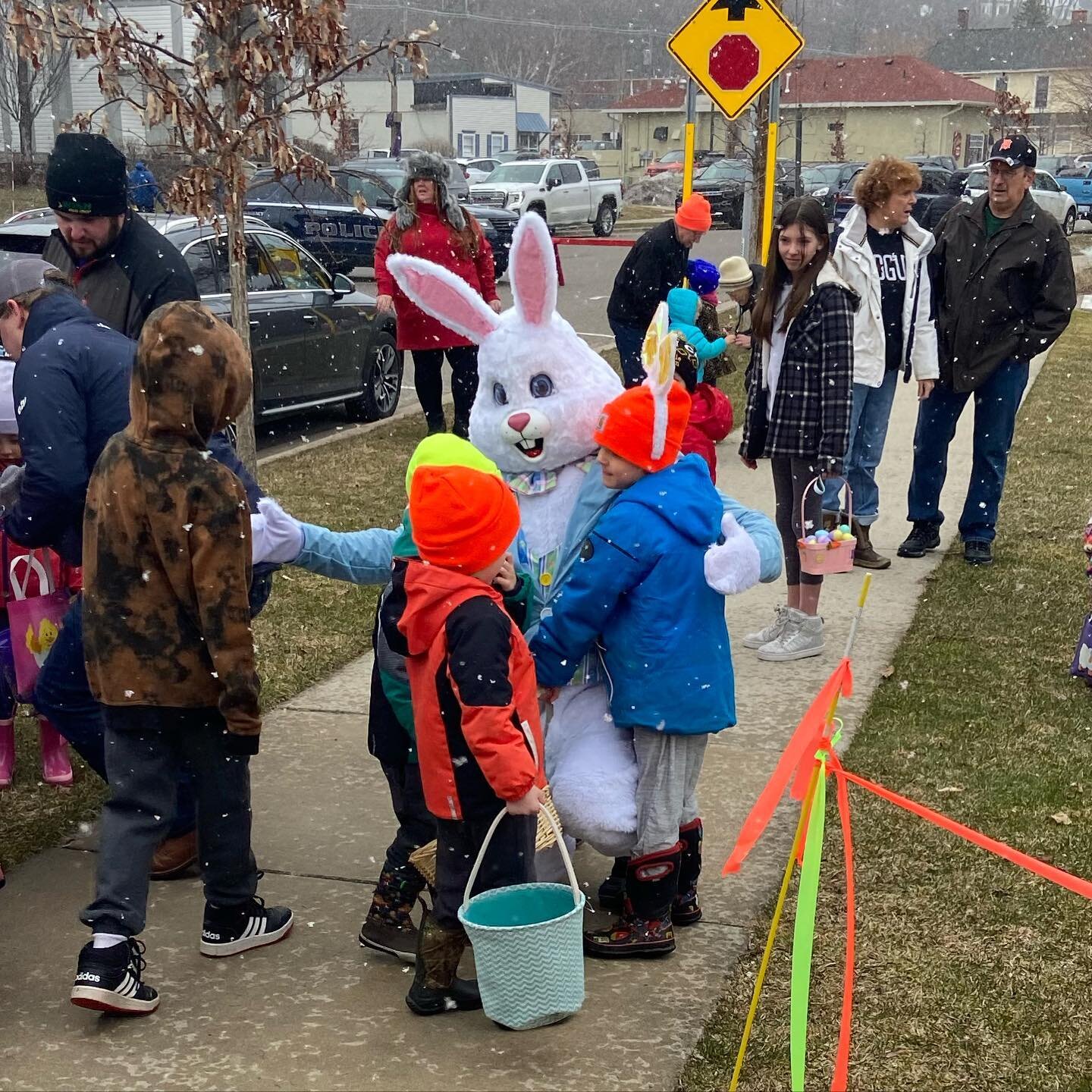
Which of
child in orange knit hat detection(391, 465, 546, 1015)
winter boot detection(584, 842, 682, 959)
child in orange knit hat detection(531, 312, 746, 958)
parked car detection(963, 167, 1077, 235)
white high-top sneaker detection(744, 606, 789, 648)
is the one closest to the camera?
child in orange knit hat detection(391, 465, 546, 1015)

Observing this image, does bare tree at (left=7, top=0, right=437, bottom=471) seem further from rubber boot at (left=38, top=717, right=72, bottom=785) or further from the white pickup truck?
the white pickup truck

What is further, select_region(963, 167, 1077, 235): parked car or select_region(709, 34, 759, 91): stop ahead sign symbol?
select_region(963, 167, 1077, 235): parked car

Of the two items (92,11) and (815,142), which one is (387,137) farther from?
(92,11)

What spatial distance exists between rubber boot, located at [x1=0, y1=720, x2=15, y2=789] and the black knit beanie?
170cm

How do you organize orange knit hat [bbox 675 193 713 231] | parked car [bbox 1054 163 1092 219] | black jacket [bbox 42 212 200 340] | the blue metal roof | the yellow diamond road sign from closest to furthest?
black jacket [bbox 42 212 200 340] → orange knit hat [bbox 675 193 713 231] → the yellow diamond road sign → parked car [bbox 1054 163 1092 219] → the blue metal roof

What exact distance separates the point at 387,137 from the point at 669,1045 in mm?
85100

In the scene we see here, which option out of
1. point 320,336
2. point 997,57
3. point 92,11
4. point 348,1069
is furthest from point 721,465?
point 997,57

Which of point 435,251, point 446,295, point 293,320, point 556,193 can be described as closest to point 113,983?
point 446,295

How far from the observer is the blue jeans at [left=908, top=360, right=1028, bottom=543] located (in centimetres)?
723

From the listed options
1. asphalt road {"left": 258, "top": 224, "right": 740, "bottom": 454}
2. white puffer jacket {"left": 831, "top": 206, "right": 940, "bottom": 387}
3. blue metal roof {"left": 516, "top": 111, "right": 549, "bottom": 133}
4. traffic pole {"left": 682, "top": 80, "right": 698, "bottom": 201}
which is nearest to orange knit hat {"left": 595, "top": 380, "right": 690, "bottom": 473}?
white puffer jacket {"left": 831, "top": 206, "right": 940, "bottom": 387}

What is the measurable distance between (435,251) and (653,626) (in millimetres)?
6015

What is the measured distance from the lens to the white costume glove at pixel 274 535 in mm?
3594

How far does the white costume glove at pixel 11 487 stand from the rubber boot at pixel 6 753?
36.7 inches

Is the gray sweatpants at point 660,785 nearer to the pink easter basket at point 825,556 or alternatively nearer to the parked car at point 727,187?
the pink easter basket at point 825,556
